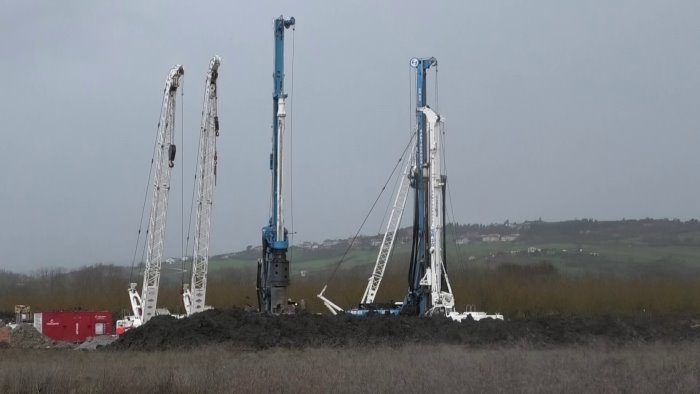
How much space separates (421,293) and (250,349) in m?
13.1

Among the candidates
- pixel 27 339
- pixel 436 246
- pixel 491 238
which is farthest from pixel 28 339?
pixel 491 238

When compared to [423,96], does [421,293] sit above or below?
below

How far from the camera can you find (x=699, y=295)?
144 ft

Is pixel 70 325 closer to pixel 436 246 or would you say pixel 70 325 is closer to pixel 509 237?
pixel 436 246

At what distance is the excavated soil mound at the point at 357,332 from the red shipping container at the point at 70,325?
10.2 metres

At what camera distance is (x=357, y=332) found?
2961cm

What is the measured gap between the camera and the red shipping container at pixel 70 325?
3888 cm

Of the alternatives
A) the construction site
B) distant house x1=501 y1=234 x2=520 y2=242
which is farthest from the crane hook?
distant house x1=501 y1=234 x2=520 y2=242

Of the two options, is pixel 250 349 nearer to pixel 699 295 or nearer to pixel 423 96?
pixel 423 96

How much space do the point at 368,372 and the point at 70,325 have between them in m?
25.6

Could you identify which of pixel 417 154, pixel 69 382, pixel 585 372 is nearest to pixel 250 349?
pixel 69 382

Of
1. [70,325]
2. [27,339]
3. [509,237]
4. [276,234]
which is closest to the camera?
[27,339]

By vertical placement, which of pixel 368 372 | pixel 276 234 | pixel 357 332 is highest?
pixel 276 234

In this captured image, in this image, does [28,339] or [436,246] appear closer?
[28,339]
